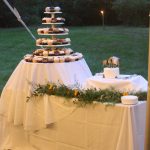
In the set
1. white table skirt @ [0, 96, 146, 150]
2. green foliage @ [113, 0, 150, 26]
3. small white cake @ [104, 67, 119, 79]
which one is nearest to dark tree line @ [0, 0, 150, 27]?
green foliage @ [113, 0, 150, 26]

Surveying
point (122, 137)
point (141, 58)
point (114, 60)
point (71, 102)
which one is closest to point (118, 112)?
point (122, 137)

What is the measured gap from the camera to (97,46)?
11492 mm

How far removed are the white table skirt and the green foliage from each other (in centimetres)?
792

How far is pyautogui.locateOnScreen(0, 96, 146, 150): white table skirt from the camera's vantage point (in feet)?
11.8

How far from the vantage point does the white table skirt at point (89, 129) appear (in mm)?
3591

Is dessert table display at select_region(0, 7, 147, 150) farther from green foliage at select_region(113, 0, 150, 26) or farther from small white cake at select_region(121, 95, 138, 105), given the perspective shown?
green foliage at select_region(113, 0, 150, 26)

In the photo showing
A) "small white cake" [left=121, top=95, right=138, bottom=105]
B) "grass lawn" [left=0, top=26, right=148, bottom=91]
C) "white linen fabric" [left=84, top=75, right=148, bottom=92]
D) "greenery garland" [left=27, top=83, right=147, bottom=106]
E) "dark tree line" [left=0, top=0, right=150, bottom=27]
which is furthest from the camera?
"dark tree line" [left=0, top=0, right=150, bottom=27]

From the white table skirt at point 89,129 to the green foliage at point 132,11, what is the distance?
7.92 m

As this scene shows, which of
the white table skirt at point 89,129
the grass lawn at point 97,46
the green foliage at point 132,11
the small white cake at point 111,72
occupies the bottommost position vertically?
the white table skirt at point 89,129

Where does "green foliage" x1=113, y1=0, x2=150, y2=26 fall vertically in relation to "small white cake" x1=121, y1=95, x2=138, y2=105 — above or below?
above

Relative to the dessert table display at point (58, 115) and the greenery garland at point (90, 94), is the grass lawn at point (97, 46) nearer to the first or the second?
the dessert table display at point (58, 115)

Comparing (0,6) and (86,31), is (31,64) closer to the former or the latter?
(86,31)

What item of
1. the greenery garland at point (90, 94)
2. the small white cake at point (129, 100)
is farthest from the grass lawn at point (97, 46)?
the small white cake at point (129, 100)

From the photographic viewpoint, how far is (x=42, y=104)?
4.31 meters
